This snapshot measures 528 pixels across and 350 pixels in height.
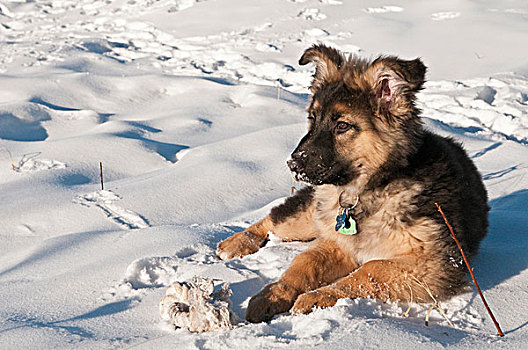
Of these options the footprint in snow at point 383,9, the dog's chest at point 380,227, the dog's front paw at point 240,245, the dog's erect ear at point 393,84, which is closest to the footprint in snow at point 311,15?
the footprint in snow at point 383,9

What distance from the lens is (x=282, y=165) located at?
6238mm

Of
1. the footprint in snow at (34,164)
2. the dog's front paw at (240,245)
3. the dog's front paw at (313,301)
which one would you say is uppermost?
the dog's front paw at (313,301)

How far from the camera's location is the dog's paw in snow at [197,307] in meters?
2.40

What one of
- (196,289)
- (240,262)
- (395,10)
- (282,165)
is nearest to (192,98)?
(282,165)

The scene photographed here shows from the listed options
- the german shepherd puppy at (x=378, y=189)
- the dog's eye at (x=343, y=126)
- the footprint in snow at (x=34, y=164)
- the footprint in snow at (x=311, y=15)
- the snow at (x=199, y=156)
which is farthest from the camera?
the footprint in snow at (x=311, y=15)

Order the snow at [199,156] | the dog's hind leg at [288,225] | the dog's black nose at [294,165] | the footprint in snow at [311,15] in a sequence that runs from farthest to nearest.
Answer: the footprint in snow at [311,15], the dog's hind leg at [288,225], the dog's black nose at [294,165], the snow at [199,156]

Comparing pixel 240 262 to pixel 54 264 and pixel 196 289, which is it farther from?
pixel 54 264

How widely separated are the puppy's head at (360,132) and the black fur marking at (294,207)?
2.48 ft

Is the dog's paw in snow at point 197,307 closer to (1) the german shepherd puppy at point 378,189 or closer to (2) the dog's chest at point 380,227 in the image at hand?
(1) the german shepherd puppy at point 378,189

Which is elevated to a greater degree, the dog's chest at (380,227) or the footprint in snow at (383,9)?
the footprint in snow at (383,9)

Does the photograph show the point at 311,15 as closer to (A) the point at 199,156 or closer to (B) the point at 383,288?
(A) the point at 199,156

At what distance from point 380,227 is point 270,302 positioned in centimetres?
93

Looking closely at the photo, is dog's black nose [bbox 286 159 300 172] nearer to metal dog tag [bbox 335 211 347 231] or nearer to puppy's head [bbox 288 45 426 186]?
puppy's head [bbox 288 45 426 186]

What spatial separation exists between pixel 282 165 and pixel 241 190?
0.77 m
